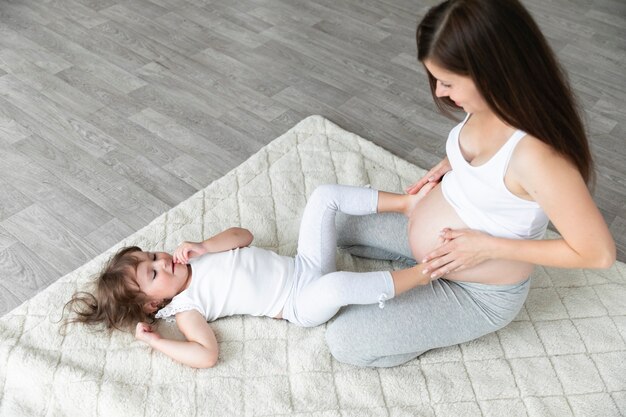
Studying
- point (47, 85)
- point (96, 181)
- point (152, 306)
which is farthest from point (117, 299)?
point (47, 85)

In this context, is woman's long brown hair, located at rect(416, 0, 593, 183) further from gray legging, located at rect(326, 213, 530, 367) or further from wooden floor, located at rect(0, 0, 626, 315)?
wooden floor, located at rect(0, 0, 626, 315)

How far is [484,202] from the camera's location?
115 centimetres

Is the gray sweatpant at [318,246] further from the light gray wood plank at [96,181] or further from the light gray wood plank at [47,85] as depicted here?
the light gray wood plank at [47,85]

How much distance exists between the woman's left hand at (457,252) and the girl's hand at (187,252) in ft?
1.68

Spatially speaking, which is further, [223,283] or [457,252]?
[223,283]

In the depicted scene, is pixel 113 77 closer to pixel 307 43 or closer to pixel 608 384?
pixel 307 43

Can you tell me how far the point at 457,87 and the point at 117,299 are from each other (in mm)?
835

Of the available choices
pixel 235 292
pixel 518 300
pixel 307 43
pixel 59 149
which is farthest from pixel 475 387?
pixel 307 43

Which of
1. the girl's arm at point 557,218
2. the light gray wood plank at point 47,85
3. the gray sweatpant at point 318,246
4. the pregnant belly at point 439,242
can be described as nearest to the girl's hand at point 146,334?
the gray sweatpant at point 318,246

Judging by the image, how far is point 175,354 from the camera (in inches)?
52.1

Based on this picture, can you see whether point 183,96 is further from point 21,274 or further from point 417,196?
point 417,196

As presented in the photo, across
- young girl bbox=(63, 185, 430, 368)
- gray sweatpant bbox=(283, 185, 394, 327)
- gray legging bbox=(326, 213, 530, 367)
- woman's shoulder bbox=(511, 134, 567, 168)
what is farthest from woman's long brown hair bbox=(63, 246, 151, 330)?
woman's shoulder bbox=(511, 134, 567, 168)

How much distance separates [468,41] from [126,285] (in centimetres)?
86

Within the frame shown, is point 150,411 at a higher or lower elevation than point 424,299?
lower
